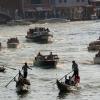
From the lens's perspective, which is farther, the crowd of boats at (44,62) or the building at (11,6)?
the building at (11,6)

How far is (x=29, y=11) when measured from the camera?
182m

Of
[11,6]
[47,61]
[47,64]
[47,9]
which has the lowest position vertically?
[47,64]

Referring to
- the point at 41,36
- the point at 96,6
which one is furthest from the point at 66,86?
the point at 96,6

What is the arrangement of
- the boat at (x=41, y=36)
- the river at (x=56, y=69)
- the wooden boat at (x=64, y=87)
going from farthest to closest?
the boat at (x=41, y=36) < the river at (x=56, y=69) < the wooden boat at (x=64, y=87)

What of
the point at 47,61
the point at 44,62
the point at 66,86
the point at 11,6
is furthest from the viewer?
the point at 11,6

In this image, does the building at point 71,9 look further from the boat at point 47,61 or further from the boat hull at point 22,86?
the boat hull at point 22,86

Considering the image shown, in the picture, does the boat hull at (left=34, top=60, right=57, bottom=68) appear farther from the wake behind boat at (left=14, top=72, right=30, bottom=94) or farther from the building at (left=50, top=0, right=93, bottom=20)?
the building at (left=50, top=0, right=93, bottom=20)

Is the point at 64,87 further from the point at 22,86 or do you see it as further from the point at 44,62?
the point at 44,62

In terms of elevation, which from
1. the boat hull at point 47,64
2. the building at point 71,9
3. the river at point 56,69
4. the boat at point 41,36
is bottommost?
the river at point 56,69

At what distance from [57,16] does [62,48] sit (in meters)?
96.0

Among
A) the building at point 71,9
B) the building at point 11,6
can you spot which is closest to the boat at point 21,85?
the building at point 11,6

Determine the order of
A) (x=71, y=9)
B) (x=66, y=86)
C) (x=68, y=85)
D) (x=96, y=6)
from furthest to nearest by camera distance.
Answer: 1. (x=96, y=6)
2. (x=71, y=9)
3. (x=68, y=85)
4. (x=66, y=86)

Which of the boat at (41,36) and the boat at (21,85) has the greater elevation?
the boat at (41,36)

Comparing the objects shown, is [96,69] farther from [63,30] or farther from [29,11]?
[29,11]
